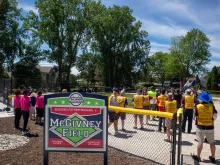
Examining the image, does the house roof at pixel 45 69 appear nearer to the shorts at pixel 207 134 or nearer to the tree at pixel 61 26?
the tree at pixel 61 26

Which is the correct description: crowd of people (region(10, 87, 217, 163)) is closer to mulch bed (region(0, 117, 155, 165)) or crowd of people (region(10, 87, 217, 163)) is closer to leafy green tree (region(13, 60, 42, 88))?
mulch bed (region(0, 117, 155, 165))

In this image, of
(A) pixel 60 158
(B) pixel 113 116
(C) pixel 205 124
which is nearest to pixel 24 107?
(B) pixel 113 116

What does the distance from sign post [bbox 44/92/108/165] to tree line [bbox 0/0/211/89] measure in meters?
38.9

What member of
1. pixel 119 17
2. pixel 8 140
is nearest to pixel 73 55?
pixel 119 17

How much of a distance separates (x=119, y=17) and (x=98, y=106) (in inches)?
1936

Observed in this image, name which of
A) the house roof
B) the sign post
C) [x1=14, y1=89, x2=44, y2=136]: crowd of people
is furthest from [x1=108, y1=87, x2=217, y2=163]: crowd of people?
the house roof

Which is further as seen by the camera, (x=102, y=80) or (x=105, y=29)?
(x=102, y=80)

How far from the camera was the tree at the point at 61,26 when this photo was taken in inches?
1772

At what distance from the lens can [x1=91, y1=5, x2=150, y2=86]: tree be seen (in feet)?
167

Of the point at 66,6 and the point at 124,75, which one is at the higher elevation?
the point at 66,6

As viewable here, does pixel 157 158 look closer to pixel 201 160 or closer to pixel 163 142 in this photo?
pixel 201 160

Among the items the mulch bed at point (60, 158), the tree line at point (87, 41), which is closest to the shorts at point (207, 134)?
the mulch bed at point (60, 158)

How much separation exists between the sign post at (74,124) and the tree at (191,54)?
57535 millimetres

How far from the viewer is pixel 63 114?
413cm
